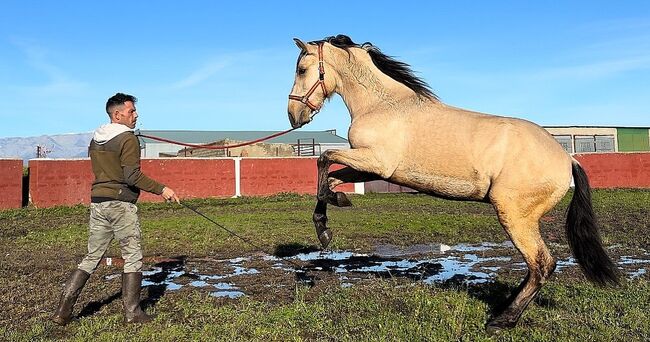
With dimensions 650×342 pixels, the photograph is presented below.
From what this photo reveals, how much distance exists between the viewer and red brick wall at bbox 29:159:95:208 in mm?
22062

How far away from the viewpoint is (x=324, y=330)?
193 inches

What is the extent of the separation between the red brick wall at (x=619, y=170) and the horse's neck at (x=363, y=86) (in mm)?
26150

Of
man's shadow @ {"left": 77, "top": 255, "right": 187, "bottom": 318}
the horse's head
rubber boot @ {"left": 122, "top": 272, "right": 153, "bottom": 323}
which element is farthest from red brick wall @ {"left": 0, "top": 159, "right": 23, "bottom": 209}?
the horse's head

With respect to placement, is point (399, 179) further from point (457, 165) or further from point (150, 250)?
point (150, 250)

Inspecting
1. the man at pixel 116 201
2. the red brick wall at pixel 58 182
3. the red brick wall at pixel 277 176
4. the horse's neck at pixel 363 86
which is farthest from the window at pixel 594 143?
the man at pixel 116 201

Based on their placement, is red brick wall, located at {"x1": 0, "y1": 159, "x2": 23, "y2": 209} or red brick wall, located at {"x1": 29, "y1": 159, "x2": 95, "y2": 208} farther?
red brick wall, located at {"x1": 29, "y1": 159, "x2": 95, "y2": 208}

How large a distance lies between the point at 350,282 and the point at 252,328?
2.53 meters

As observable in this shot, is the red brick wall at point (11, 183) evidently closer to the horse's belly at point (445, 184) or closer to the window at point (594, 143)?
the horse's belly at point (445, 184)

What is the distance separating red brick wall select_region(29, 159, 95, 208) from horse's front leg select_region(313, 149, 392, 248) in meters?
19.4

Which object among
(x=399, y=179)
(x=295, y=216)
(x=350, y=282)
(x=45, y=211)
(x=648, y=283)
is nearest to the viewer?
(x=399, y=179)

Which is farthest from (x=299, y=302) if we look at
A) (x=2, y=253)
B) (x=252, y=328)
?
(x=2, y=253)

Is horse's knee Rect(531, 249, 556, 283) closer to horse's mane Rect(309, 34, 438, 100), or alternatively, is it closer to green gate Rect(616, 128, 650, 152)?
horse's mane Rect(309, 34, 438, 100)

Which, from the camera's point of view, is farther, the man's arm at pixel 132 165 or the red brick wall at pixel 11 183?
the red brick wall at pixel 11 183

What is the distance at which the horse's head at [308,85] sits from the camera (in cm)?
603
